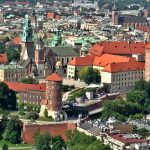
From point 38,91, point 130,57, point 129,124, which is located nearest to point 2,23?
point 130,57

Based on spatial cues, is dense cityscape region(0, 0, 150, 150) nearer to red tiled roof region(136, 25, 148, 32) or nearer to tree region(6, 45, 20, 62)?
tree region(6, 45, 20, 62)

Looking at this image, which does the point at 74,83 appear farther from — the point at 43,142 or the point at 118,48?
the point at 43,142

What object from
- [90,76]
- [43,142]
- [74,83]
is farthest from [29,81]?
[43,142]

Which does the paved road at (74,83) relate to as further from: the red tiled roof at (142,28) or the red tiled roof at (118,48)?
the red tiled roof at (142,28)

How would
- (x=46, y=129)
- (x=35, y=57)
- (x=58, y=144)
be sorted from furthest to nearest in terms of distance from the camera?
(x=35, y=57)
(x=46, y=129)
(x=58, y=144)

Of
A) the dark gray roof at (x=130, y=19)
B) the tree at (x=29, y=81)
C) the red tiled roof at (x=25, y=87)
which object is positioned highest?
the red tiled roof at (x=25, y=87)

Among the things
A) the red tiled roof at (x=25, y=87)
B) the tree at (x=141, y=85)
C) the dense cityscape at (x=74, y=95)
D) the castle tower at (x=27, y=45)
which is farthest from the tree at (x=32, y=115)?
the castle tower at (x=27, y=45)

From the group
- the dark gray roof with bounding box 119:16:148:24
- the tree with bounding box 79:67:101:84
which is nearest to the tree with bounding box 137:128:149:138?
the tree with bounding box 79:67:101:84
